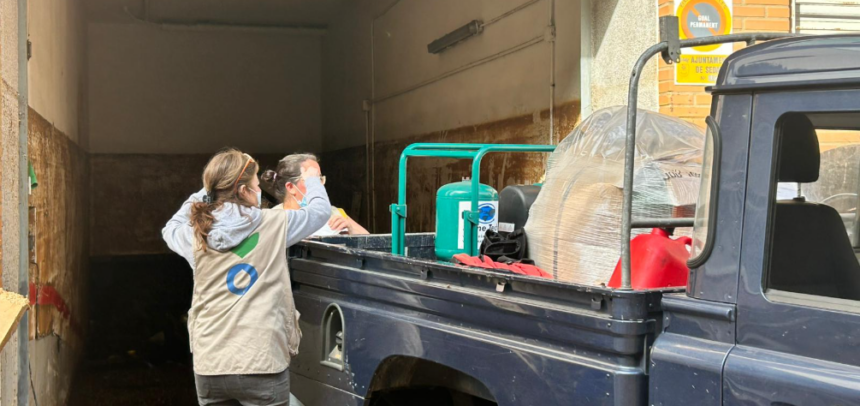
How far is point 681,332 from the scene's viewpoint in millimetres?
2143

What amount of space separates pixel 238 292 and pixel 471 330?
1.04m

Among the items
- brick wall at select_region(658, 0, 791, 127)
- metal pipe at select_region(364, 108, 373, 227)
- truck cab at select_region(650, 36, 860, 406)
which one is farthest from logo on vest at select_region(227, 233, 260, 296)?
metal pipe at select_region(364, 108, 373, 227)

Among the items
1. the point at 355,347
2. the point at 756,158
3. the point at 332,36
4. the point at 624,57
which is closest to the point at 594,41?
the point at 624,57

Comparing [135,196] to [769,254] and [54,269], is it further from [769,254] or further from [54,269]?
[769,254]

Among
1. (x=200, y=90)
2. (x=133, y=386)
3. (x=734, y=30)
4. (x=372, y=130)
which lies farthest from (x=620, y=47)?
(x=200, y=90)

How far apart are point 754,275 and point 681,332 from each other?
25 cm

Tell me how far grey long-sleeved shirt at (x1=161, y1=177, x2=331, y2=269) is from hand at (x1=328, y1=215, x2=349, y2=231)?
70.3 inches

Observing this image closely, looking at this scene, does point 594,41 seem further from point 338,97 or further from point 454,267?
point 338,97

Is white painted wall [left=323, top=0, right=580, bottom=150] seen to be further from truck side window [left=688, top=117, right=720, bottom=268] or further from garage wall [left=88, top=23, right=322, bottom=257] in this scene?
truck side window [left=688, top=117, right=720, bottom=268]

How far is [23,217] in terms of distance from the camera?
4.34m

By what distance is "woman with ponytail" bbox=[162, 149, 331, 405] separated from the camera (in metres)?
3.18

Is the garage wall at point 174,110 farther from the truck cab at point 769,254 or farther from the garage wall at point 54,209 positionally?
the truck cab at point 769,254

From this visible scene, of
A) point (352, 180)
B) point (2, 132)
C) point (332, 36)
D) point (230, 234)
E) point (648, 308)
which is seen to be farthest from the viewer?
point (332, 36)

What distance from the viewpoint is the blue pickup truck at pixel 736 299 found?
190cm
